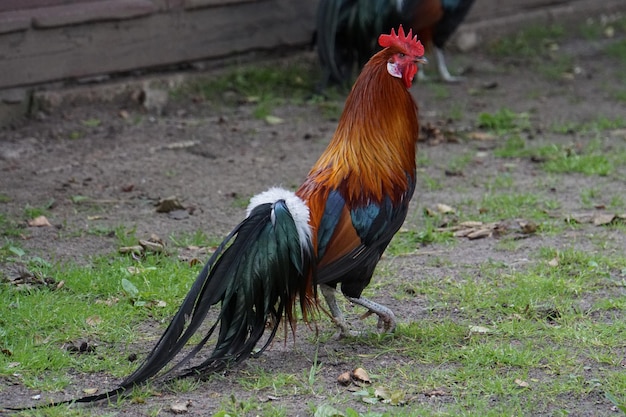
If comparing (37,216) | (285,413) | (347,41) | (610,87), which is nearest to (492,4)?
(610,87)

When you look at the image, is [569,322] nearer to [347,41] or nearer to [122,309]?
[122,309]

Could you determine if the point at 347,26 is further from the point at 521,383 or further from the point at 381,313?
the point at 521,383

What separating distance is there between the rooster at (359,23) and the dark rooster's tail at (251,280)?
4.91 m

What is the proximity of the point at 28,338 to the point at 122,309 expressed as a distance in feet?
1.67

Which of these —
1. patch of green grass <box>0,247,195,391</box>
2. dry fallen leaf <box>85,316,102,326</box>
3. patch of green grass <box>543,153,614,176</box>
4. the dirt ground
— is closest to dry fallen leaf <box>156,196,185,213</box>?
the dirt ground

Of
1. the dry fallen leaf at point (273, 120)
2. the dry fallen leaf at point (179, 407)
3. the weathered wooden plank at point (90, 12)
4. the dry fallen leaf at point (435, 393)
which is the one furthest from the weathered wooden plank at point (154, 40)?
the dry fallen leaf at point (435, 393)

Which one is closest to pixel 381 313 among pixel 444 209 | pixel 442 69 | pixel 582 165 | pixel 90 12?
pixel 444 209

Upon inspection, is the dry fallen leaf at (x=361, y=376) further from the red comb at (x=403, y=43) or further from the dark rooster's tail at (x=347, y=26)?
the dark rooster's tail at (x=347, y=26)

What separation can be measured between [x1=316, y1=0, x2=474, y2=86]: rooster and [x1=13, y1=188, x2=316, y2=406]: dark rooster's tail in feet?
16.1

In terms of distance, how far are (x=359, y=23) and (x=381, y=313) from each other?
4.84 metres

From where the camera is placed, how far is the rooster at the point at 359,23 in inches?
342

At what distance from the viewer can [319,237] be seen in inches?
158

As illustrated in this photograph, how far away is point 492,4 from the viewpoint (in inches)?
425

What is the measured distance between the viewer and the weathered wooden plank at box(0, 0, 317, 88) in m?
7.67
